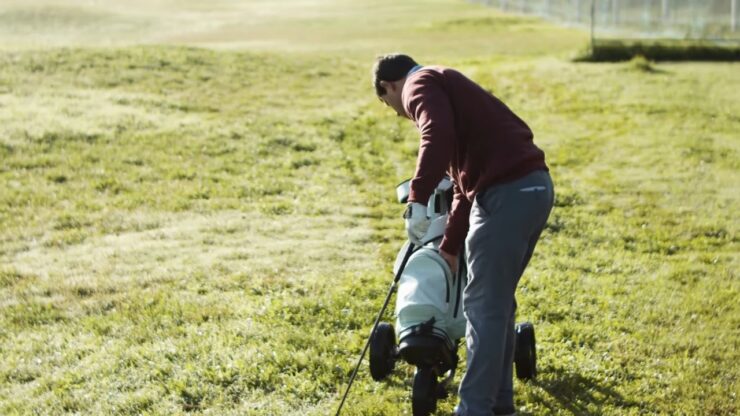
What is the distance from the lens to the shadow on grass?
568 cm

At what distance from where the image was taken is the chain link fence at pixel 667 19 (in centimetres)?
2600

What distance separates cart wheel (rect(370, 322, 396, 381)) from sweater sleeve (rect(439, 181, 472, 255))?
79cm

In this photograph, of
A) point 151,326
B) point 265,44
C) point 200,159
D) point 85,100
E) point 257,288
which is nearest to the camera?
point 151,326

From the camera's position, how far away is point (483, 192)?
16.0 feet

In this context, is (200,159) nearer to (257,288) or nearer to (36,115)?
(36,115)

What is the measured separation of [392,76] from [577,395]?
8.07ft

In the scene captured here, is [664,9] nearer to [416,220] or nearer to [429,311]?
[429,311]

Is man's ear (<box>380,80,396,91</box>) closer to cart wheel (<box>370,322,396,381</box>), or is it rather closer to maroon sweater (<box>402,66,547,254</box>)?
maroon sweater (<box>402,66,547,254</box>)

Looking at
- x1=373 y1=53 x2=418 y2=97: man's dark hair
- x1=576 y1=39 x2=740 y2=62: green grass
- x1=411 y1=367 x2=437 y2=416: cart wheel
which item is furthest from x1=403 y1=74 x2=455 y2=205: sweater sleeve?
x1=576 y1=39 x2=740 y2=62: green grass

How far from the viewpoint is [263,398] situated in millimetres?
5836

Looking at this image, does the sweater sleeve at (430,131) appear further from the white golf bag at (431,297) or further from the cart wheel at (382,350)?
the cart wheel at (382,350)

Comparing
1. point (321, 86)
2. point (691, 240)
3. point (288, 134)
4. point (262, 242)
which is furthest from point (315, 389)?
point (321, 86)

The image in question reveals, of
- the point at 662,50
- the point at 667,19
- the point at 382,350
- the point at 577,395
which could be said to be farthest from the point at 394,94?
the point at 667,19

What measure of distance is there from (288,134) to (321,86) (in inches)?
220
